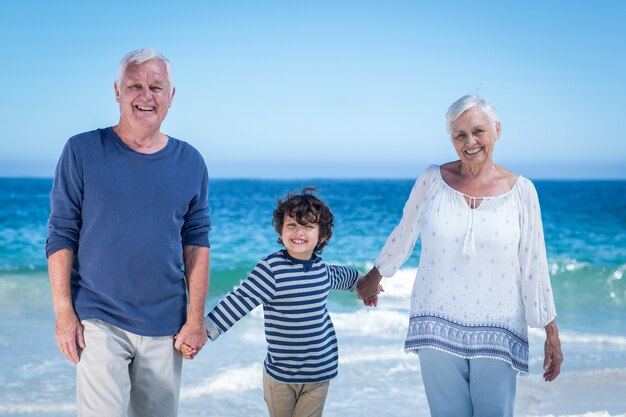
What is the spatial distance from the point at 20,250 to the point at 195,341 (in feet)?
44.4

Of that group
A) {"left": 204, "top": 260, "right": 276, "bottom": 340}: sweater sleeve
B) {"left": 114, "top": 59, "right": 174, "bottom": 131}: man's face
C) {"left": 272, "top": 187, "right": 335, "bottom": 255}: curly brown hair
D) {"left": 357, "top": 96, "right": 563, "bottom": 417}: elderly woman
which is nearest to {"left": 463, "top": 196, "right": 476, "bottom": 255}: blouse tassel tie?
{"left": 357, "top": 96, "right": 563, "bottom": 417}: elderly woman

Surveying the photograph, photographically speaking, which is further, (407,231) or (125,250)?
(407,231)

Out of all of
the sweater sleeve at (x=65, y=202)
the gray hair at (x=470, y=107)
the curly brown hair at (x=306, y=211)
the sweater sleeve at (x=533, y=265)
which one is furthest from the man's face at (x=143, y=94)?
the sweater sleeve at (x=533, y=265)

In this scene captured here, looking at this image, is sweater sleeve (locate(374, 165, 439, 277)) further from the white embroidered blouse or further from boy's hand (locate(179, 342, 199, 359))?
boy's hand (locate(179, 342, 199, 359))

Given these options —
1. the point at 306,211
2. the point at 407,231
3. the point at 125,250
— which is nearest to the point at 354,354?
the point at 407,231

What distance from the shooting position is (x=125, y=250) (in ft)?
8.76

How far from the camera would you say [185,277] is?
116 inches

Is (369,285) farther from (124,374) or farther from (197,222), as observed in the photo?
(124,374)

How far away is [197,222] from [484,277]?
114 cm

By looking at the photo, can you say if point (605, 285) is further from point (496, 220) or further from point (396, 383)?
point (496, 220)

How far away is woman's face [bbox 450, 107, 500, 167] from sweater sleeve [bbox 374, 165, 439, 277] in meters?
0.21

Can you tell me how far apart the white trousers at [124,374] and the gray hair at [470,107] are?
141 cm

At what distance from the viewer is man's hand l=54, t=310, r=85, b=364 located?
263 cm

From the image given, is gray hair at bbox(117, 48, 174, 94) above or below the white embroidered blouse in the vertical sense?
above
